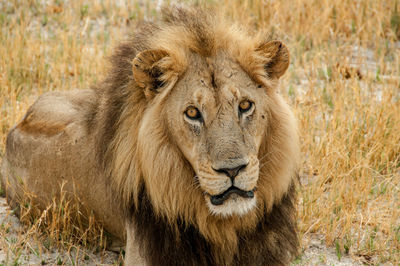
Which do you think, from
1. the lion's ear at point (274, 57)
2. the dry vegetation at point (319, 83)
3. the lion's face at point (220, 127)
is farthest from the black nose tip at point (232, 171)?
the dry vegetation at point (319, 83)

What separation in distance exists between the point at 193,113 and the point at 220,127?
0.20 metres

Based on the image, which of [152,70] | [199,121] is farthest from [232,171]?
[152,70]

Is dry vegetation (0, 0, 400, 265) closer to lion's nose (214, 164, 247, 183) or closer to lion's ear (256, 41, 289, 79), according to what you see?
lion's ear (256, 41, 289, 79)

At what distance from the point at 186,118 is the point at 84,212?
161 centimetres

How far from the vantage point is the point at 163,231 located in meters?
3.71

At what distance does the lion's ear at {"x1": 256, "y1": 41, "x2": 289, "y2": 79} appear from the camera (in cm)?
366

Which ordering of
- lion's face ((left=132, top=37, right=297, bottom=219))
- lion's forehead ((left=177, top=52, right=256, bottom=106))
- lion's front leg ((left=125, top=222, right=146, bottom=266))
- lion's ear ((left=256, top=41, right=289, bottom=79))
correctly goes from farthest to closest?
lion's front leg ((left=125, top=222, right=146, bottom=266))
lion's ear ((left=256, top=41, right=289, bottom=79))
lion's forehead ((left=177, top=52, right=256, bottom=106))
lion's face ((left=132, top=37, right=297, bottom=219))

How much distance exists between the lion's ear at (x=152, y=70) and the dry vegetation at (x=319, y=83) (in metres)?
0.84

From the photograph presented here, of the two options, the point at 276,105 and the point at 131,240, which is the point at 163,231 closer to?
the point at 131,240

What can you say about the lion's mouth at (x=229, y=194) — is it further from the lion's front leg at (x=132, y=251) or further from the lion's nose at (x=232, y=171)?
the lion's front leg at (x=132, y=251)

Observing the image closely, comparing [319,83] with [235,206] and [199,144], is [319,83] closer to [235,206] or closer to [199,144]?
[199,144]

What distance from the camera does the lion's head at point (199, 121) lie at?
133 inches

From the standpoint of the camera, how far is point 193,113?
11.2ft

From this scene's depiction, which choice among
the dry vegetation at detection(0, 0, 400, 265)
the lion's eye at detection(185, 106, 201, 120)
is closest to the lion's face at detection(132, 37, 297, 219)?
the lion's eye at detection(185, 106, 201, 120)
